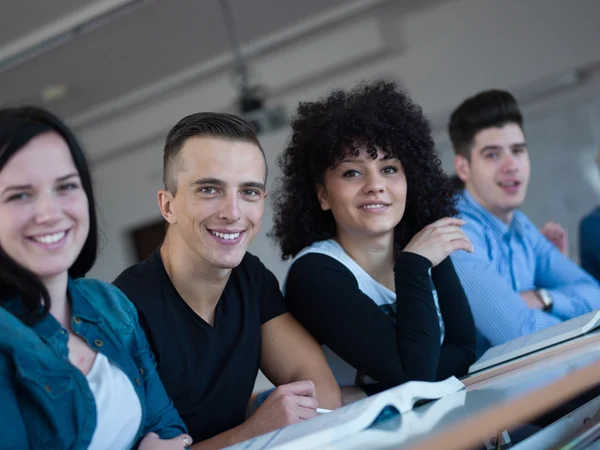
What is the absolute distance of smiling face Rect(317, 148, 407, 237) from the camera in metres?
1.78

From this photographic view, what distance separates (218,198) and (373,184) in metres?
0.44

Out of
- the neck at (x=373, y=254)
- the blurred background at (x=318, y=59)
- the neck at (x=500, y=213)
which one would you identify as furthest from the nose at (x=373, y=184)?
the blurred background at (x=318, y=59)

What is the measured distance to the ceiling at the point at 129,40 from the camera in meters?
5.16

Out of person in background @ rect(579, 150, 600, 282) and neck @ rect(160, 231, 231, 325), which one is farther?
person in background @ rect(579, 150, 600, 282)

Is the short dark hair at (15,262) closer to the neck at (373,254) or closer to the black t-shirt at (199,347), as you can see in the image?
the black t-shirt at (199,347)

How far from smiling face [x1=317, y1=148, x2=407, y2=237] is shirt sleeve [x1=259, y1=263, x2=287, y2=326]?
0.82ft

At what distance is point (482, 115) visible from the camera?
2.52 m

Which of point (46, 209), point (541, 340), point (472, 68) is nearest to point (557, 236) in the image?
point (541, 340)

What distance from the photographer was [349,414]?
100 cm

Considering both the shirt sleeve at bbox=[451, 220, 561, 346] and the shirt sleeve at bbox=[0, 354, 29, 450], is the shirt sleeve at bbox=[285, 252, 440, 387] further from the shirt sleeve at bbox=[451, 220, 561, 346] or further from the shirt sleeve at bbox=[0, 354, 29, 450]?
the shirt sleeve at bbox=[0, 354, 29, 450]

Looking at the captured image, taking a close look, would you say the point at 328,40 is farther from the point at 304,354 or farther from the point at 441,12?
the point at 304,354

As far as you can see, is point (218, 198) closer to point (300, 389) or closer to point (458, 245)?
point (300, 389)

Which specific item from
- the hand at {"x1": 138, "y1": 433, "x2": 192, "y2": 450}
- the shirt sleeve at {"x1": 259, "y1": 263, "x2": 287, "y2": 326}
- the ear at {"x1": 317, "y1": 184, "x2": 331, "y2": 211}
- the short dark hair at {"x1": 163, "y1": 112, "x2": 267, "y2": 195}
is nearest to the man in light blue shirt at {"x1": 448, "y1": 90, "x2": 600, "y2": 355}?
the ear at {"x1": 317, "y1": 184, "x2": 331, "y2": 211}

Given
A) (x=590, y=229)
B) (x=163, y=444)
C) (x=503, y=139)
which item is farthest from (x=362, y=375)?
(x=590, y=229)
